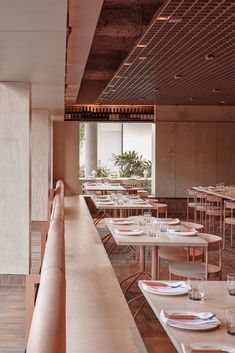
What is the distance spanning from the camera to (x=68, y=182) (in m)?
15.2

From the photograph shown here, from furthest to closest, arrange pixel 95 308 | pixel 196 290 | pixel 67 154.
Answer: pixel 67 154 < pixel 95 308 < pixel 196 290

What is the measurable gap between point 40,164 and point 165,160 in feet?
20.7

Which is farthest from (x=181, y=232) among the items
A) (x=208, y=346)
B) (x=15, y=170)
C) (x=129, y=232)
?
(x=208, y=346)

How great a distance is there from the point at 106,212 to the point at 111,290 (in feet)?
28.4

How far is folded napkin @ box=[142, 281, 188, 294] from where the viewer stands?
11.6 ft

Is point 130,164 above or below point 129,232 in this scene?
above

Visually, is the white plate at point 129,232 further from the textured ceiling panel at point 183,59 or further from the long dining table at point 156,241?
the textured ceiling panel at point 183,59

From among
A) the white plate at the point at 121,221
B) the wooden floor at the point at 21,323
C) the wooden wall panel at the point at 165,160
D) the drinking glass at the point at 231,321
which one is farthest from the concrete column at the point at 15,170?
the wooden wall panel at the point at 165,160

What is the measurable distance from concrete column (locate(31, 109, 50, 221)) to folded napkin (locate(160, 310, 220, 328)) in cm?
636

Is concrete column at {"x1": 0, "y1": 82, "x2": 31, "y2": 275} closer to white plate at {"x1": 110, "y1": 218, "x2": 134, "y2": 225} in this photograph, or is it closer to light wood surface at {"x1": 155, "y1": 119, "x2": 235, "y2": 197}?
white plate at {"x1": 110, "y1": 218, "x2": 134, "y2": 225}

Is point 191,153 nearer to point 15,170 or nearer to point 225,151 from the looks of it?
point 225,151

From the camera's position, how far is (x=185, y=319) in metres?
2.98

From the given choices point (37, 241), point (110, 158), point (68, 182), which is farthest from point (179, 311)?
point (110, 158)

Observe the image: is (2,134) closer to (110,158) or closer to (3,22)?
(3,22)
